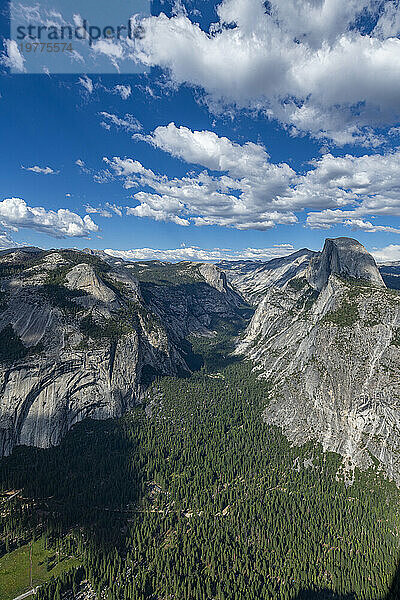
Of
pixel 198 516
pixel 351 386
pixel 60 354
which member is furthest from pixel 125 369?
pixel 351 386

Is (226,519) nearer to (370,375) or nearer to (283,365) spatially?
(370,375)

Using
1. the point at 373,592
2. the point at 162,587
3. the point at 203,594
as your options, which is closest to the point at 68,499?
the point at 162,587

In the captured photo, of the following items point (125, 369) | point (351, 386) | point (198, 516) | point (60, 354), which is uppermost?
point (60, 354)

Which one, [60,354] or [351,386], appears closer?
[351,386]

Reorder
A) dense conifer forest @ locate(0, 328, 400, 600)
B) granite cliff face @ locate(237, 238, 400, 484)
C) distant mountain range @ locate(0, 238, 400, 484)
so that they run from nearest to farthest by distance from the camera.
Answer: dense conifer forest @ locate(0, 328, 400, 600) → granite cliff face @ locate(237, 238, 400, 484) → distant mountain range @ locate(0, 238, 400, 484)

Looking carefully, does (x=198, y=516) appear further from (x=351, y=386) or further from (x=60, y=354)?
(x=60, y=354)

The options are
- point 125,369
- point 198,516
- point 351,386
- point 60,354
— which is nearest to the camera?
point 198,516

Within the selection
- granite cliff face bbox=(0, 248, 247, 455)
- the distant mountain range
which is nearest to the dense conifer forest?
the distant mountain range

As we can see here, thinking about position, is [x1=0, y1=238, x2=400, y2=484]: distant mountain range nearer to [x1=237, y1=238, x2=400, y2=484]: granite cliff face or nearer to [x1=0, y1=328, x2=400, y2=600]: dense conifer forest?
[x1=237, y1=238, x2=400, y2=484]: granite cliff face

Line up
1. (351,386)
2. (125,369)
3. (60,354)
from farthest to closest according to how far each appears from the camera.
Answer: (125,369)
(60,354)
(351,386)

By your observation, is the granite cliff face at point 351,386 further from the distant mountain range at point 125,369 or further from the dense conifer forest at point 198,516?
the dense conifer forest at point 198,516
